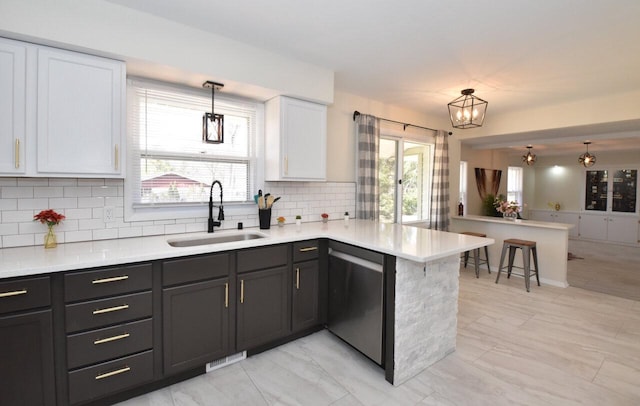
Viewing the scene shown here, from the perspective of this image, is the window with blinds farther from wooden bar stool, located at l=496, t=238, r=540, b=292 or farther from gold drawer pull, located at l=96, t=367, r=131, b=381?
wooden bar stool, located at l=496, t=238, r=540, b=292

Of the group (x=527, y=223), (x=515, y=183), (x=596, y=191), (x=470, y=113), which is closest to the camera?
(x=470, y=113)

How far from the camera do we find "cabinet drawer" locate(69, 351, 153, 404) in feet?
5.73

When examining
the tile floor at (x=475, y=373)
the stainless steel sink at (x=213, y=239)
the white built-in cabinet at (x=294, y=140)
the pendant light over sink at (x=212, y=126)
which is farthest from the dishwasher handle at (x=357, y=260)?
the pendant light over sink at (x=212, y=126)

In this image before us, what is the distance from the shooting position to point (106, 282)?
1790mm

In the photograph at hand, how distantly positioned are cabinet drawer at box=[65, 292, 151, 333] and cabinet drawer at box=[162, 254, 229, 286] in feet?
Result: 0.54

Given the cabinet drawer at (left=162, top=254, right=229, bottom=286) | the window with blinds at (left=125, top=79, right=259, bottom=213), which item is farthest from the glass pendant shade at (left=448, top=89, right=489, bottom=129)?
the cabinet drawer at (left=162, top=254, right=229, bottom=286)

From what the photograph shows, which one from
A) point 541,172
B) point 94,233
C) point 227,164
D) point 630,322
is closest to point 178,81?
point 227,164

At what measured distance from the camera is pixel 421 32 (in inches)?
93.5

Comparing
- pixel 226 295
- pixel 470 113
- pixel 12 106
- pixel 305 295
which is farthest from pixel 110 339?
pixel 470 113

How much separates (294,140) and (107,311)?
6.63ft

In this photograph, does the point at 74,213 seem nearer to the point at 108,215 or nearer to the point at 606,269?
the point at 108,215

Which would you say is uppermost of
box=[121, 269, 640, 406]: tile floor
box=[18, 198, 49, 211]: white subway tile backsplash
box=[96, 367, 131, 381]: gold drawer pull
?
box=[18, 198, 49, 211]: white subway tile backsplash

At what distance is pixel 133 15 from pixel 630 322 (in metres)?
5.22

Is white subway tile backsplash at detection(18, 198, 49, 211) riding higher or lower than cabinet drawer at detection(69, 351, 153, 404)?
higher
